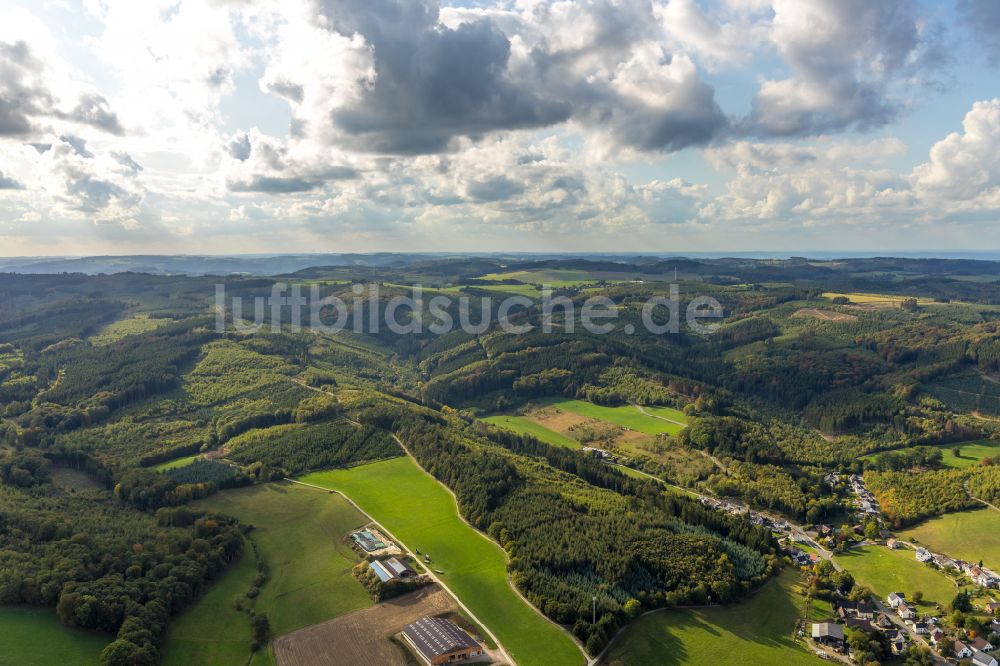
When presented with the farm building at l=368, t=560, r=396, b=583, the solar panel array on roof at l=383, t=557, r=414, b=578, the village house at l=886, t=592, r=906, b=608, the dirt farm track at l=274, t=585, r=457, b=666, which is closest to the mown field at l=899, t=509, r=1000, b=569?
the village house at l=886, t=592, r=906, b=608

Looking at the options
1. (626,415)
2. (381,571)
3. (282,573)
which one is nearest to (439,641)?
(381,571)

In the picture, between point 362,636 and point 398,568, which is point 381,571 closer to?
point 398,568

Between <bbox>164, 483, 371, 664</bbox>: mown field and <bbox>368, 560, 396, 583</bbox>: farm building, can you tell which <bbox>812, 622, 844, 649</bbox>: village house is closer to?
<bbox>368, 560, 396, 583</bbox>: farm building

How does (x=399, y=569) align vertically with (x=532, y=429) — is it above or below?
above

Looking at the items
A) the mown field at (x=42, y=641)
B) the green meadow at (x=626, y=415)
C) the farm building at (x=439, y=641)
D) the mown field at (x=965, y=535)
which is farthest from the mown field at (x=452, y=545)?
the mown field at (x=965, y=535)

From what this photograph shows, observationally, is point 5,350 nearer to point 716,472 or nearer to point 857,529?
point 716,472

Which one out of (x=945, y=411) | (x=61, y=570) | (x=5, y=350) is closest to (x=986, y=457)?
(x=945, y=411)
